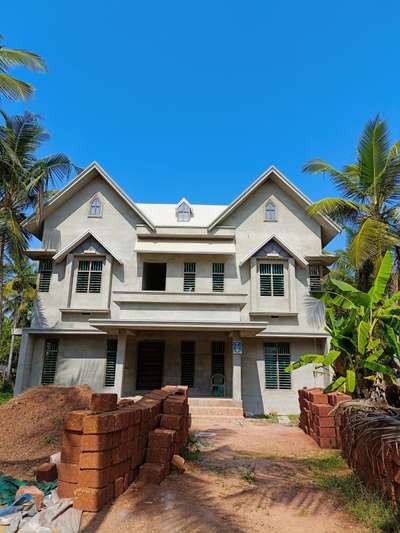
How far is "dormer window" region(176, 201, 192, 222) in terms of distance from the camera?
19828 millimetres

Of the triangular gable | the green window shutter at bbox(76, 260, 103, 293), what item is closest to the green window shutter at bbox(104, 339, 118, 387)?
the green window shutter at bbox(76, 260, 103, 293)

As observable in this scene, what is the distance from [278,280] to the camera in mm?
16906

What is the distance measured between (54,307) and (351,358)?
13.1 metres

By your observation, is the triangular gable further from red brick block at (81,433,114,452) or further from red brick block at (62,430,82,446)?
red brick block at (81,433,114,452)

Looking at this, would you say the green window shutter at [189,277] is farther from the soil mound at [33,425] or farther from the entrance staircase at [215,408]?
the soil mound at [33,425]

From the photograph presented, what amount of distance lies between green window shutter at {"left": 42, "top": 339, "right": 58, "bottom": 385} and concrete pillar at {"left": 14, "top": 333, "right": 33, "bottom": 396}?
24.6 inches

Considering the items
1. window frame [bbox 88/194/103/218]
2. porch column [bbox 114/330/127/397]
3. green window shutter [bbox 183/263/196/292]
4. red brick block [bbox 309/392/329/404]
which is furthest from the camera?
window frame [bbox 88/194/103/218]

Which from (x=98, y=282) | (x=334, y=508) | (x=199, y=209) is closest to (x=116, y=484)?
(x=334, y=508)

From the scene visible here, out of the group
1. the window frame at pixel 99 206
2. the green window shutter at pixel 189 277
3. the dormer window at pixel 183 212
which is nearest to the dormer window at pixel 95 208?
the window frame at pixel 99 206

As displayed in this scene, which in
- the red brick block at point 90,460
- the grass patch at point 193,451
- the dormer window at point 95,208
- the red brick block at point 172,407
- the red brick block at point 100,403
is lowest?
the grass patch at point 193,451

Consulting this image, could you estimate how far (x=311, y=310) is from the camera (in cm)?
1656

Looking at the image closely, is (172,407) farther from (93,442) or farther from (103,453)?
(93,442)

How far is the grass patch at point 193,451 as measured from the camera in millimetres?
7375

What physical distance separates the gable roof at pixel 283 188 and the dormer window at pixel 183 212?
2.62m
